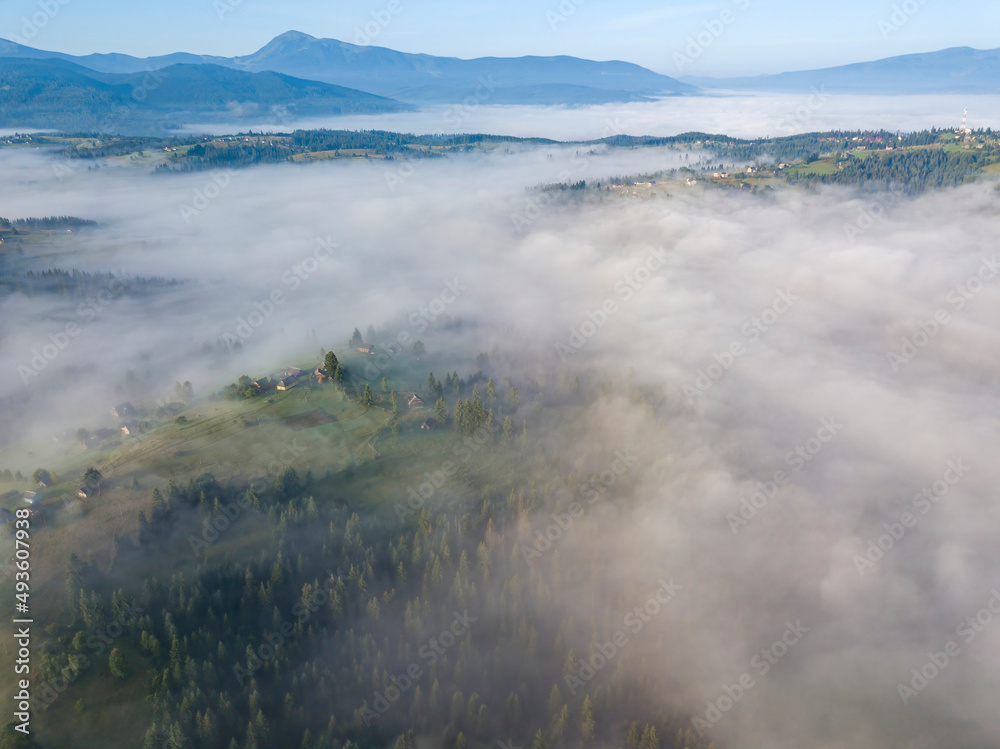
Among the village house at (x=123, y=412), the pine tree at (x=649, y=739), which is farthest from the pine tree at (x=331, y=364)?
the pine tree at (x=649, y=739)

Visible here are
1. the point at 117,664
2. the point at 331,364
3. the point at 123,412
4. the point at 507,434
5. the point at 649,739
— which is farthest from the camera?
the point at 331,364

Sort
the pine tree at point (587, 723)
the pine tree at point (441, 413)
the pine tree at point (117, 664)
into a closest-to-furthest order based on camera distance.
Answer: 1. the pine tree at point (117, 664)
2. the pine tree at point (587, 723)
3. the pine tree at point (441, 413)

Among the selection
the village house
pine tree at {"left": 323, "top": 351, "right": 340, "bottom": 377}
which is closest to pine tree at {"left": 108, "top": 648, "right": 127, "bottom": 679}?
the village house

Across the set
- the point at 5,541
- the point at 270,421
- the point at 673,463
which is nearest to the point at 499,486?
the point at 673,463

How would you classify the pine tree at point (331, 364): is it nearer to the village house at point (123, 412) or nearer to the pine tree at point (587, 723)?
the village house at point (123, 412)

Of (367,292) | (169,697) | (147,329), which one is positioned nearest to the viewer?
(169,697)

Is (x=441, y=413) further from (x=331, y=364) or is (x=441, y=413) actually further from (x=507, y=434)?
(x=331, y=364)

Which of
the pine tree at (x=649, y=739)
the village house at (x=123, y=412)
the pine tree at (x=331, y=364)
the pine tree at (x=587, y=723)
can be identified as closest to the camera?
the pine tree at (x=649, y=739)

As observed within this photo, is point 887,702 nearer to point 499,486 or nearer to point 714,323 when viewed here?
point 499,486

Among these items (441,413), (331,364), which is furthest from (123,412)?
(441,413)

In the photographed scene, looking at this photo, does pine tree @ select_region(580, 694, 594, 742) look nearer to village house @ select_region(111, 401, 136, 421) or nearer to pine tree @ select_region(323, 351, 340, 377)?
pine tree @ select_region(323, 351, 340, 377)

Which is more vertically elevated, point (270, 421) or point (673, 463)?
point (270, 421)
